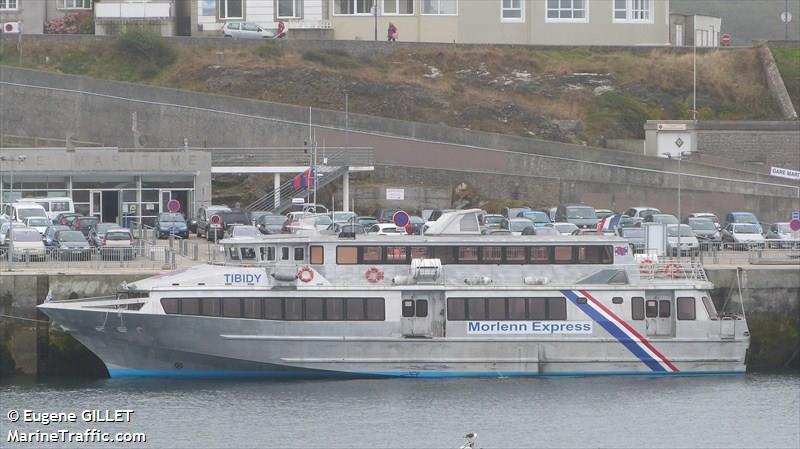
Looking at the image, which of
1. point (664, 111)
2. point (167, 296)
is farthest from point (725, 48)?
point (167, 296)

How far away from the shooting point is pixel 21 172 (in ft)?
219

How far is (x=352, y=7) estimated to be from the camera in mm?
84625

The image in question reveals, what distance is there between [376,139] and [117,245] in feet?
66.7

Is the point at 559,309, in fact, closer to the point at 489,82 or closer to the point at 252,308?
the point at 252,308

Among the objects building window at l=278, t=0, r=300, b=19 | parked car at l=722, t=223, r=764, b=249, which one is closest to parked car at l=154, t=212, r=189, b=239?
parked car at l=722, t=223, r=764, b=249

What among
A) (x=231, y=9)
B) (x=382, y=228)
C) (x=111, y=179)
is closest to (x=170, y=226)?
(x=111, y=179)

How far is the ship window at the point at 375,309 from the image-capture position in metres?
44.8

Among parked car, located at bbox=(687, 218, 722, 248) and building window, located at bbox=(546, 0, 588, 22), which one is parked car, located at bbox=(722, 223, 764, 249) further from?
building window, located at bbox=(546, 0, 588, 22)

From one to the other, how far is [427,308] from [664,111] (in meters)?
36.9

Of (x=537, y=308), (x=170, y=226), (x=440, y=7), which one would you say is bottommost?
(x=537, y=308)

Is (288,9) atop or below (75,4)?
below

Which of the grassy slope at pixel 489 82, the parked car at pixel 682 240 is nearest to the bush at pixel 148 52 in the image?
the grassy slope at pixel 489 82

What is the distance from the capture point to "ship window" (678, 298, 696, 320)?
45.6 meters

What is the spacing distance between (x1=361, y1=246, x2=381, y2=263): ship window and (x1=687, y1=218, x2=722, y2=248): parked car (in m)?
15.1
